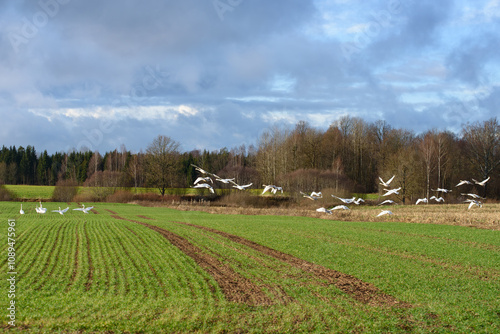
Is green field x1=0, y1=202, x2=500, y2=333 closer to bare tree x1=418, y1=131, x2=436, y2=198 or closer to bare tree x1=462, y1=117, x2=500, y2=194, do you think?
bare tree x1=418, y1=131, x2=436, y2=198

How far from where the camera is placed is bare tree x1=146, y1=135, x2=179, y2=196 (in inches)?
3187

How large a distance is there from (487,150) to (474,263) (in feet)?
205

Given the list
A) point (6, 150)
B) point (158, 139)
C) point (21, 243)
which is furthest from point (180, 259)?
point (6, 150)

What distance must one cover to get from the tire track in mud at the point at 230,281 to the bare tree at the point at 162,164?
60.8 meters

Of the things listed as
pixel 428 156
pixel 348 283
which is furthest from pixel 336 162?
pixel 348 283

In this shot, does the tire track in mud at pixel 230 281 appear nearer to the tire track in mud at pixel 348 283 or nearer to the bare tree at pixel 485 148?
the tire track in mud at pixel 348 283

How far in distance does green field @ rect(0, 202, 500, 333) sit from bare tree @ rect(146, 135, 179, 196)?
55283 mm

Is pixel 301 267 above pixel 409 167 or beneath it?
beneath

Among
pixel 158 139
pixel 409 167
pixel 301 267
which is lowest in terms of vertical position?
pixel 301 267

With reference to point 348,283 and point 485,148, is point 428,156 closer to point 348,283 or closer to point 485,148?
point 485,148

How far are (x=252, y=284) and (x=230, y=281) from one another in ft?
2.83

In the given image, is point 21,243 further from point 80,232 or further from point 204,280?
point 204,280

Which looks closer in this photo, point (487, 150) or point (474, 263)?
point (474, 263)

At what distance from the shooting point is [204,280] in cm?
1467
